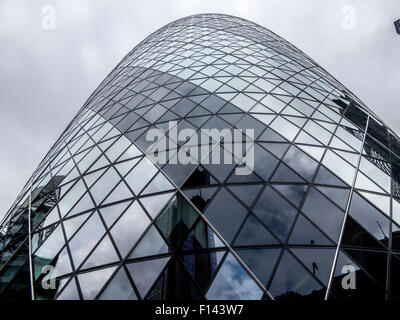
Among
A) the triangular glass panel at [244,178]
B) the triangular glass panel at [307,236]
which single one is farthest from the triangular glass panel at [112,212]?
the triangular glass panel at [307,236]

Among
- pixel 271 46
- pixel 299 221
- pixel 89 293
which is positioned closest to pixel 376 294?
pixel 299 221

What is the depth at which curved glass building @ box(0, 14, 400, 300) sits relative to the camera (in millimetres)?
7652

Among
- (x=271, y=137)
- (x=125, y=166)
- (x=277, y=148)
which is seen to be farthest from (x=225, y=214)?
(x=125, y=166)

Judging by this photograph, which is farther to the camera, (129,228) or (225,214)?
(129,228)

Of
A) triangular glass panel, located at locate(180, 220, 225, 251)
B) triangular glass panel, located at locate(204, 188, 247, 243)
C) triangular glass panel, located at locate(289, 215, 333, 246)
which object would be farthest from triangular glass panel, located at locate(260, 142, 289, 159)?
triangular glass panel, located at locate(180, 220, 225, 251)

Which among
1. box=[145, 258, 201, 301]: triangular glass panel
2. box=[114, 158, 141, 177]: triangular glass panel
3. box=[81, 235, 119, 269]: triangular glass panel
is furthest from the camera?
box=[114, 158, 141, 177]: triangular glass panel

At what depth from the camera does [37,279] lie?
9.52 meters

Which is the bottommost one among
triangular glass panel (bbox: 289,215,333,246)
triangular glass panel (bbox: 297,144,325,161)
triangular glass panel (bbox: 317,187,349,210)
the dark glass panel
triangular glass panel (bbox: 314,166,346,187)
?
triangular glass panel (bbox: 289,215,333,246)

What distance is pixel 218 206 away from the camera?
8.99 meters

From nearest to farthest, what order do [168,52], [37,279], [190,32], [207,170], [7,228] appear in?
[37,279], [207,170], [7,228], [168,52], [190,32]

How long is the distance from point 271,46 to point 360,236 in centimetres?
1967

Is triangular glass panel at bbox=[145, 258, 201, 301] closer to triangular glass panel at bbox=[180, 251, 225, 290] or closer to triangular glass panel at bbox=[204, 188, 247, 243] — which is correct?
triangular glass panel at bbox=[180, 251, 225, 290]

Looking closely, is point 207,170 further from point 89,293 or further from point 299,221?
point 89,293

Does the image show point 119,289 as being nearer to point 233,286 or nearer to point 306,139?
point 233,286
